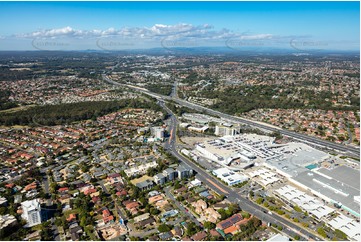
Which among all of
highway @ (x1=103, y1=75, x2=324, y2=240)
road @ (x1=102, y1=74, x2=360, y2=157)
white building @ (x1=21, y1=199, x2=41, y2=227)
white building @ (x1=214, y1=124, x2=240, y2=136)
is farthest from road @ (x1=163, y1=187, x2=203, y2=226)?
road @ (x1=102, y1=74, x2=360, y2=157)

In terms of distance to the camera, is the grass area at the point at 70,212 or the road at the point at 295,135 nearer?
the grass area at the point at 70,212

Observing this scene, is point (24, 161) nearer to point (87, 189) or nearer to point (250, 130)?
point (87, 189)

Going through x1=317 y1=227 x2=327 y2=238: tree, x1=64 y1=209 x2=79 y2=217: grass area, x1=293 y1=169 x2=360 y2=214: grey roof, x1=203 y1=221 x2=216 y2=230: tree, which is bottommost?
x1=64 y1=209 x2=79 y2=217: grass area

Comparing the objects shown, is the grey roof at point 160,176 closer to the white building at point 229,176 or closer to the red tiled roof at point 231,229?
the white building at point 229,176

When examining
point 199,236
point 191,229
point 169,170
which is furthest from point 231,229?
point 169,170

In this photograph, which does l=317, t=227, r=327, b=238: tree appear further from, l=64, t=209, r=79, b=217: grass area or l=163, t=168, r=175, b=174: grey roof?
l=64, t=209, r=79, b=217: grass area

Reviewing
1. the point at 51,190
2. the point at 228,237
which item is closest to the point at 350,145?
the point at 228,237

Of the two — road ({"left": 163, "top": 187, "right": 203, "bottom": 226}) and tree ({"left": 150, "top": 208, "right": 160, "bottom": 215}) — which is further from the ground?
tree ({"left": 150, "top": 208, "right": 160, "bottom": 215})

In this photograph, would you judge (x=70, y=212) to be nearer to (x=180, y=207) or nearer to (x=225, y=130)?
(x=180, y=207)

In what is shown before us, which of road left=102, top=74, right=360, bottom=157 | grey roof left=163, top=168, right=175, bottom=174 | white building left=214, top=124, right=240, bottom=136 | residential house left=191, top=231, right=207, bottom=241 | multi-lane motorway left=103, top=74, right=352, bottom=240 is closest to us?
residential house left=191, top=231, right=207, bottom=241

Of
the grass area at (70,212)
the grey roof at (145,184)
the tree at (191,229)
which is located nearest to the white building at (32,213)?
the grass area at (70,212)

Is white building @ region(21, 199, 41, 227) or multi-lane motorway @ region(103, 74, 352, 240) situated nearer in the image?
multi-lane motorway @ region(103, 74, 352, 240)
